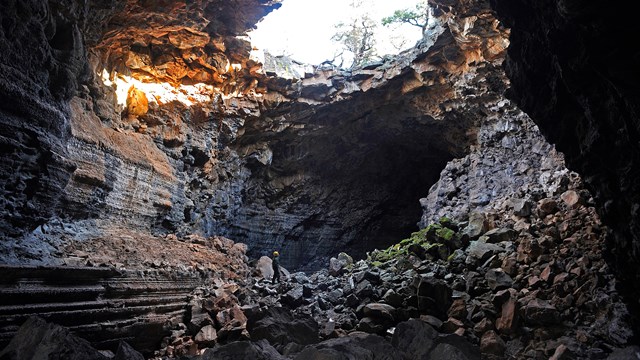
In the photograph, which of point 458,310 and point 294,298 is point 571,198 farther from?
point 294,298

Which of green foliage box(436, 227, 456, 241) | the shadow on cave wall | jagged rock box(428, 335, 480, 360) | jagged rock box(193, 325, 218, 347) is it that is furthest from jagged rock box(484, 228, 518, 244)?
the shadow on cave wall

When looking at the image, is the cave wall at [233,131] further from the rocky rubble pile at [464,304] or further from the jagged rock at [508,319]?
the jagged rock at [508,319]

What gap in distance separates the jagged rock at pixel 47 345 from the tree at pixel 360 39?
772 inches

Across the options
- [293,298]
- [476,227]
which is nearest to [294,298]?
[293,298]

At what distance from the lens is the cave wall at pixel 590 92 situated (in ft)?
9.68

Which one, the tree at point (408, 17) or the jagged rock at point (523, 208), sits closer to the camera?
the jagged rock at point (523, 208)

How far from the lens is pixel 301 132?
55.6ft

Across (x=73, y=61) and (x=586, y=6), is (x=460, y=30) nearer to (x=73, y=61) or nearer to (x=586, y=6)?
(x=586, y=6)

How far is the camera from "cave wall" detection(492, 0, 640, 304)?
2949mm

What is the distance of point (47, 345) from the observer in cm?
341

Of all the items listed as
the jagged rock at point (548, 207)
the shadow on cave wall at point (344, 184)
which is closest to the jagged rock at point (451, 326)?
the jagged rock at point (548, 207)

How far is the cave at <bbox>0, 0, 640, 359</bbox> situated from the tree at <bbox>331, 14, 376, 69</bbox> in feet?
20.1

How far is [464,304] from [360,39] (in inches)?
742

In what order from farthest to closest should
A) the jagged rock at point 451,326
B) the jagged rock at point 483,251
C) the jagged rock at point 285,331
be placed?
the jagged rock at point 483,251, the jagged rock at point 285,331, the jagged rock at point 451,326
